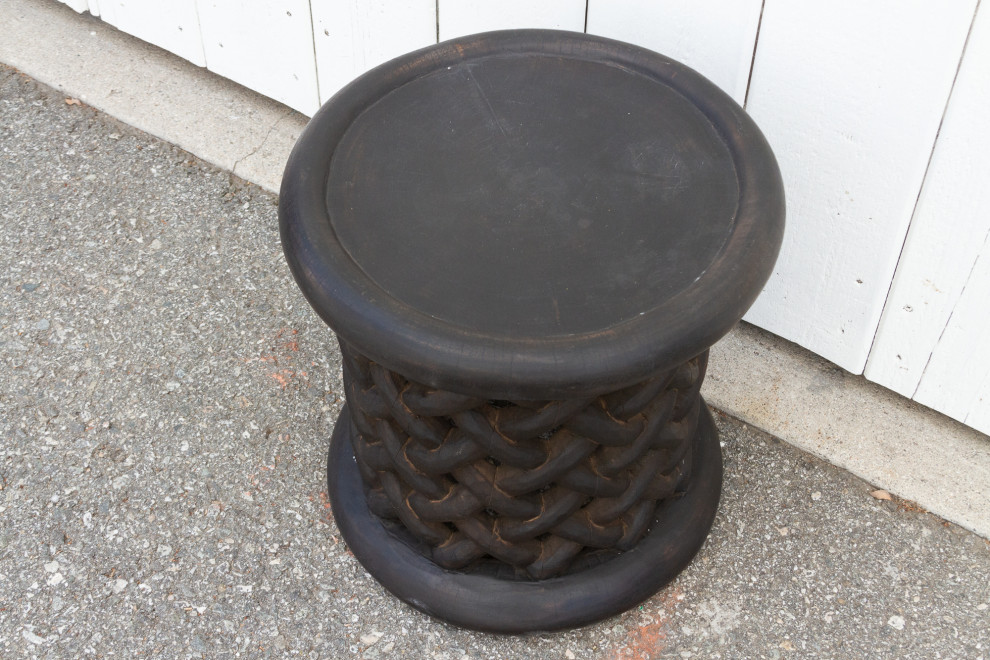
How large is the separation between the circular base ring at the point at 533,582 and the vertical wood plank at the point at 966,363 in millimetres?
480

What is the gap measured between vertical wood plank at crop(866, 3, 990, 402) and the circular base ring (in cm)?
45

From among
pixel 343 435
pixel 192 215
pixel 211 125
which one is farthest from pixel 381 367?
pixel 211 125

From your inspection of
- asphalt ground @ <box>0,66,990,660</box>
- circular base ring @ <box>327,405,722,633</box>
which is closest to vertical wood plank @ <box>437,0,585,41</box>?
asphalt ground @ <box>0,66,990,660</box>

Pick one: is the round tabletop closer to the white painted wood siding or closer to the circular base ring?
the white painted wood siding

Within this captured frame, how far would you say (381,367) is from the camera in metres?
1.36

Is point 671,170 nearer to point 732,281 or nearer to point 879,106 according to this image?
point 732,281

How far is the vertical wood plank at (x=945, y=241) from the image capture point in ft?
4.83

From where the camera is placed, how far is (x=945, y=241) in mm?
1626

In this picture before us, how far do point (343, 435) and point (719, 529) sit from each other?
667 mm

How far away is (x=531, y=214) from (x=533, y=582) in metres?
0.57

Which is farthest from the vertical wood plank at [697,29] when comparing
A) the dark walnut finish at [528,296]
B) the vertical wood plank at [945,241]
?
the vertical wood plank at [945,241]

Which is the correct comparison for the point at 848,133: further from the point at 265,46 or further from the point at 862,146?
the point at 265,46

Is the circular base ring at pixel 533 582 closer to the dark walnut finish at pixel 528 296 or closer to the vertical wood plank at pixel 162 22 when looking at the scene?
the dark walnut finish at pixel 528 296

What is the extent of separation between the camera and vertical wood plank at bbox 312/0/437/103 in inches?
79.7
